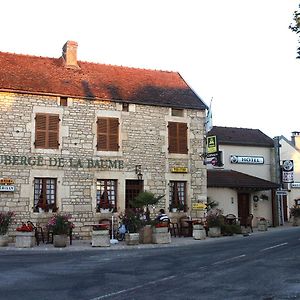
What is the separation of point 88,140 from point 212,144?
5.93m

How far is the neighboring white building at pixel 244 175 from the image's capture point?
88.1 feet

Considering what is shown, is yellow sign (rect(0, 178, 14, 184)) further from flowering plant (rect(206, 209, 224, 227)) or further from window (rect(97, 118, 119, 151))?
flowering plant (rect(206, 209, 224, 227))

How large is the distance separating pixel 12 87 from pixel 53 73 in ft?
8.42

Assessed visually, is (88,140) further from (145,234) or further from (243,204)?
(243,204)

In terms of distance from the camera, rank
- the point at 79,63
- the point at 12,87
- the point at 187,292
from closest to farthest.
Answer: the point at 187,292, the point at 12,87, the point at 79,63

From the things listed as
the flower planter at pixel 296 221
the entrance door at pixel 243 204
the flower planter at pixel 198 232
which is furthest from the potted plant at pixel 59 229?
the flower planter at pixel 296 221

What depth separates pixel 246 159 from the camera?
29828mm

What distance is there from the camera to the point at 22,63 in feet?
71.7

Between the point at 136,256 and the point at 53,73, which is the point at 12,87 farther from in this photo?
the point at 136,256

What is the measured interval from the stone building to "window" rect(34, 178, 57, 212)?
40 millimetres

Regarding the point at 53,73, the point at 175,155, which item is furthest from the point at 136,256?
the point at 53,73

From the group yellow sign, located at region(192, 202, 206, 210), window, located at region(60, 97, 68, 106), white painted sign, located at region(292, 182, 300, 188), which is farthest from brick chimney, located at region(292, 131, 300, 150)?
window, located at region(60, 97, 68, 106)

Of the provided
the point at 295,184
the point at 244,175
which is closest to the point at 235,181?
the point at 244,175

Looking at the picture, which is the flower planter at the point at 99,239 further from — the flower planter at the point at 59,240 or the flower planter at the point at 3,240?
the flower planter at the point at 3,240
